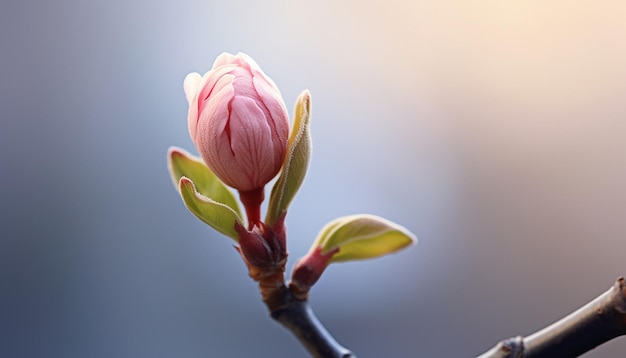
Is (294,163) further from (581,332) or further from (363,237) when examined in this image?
(581,332)

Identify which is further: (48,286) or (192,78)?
(48,286)

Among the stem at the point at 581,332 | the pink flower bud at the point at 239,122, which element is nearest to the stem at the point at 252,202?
the pink flower bud at the point at 239,122

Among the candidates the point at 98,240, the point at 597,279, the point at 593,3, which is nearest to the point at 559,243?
the point at 597,279

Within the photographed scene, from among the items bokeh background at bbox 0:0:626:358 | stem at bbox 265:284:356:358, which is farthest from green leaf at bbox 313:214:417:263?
bokeh background at bbox 0:0:626:358

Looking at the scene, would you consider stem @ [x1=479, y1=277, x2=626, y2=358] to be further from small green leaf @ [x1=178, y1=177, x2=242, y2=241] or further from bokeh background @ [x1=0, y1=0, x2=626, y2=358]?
bokeh background @ [x1=0, y1=0, x2=626, y2=358]

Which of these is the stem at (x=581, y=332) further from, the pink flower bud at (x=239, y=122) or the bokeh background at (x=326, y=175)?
the bokeh background at (x=326, y=175)

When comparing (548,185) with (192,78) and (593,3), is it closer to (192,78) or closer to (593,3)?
(593,3)
